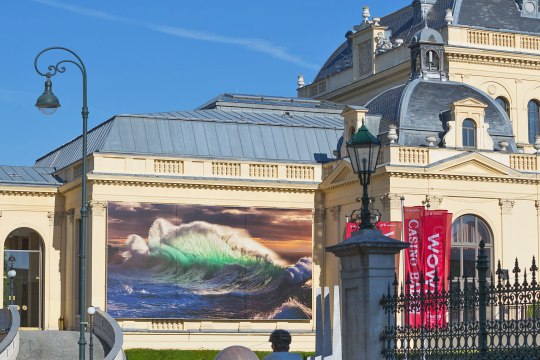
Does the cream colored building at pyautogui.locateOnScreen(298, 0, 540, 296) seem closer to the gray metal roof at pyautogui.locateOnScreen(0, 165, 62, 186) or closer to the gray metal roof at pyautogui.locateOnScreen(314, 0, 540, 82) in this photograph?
the gray metal roof at pyautogui.locateOnScreen(314, 0, 540, 82)

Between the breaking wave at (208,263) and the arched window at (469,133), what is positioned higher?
the arched window at (469,133)

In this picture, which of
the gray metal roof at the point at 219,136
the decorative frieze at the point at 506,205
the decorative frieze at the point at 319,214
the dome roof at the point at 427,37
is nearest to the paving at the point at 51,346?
the gray metal roof at the point at 219,136

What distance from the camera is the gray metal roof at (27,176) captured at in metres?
69.2

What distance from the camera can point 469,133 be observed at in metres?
63.2

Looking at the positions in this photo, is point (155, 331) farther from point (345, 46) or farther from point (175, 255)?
point (345, 46)

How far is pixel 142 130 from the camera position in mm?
66438

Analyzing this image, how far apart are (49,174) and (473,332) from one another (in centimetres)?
5129

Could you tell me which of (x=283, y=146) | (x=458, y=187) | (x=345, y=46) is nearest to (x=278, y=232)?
(x=283, y=146)

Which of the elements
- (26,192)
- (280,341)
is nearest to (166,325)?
(26,192)

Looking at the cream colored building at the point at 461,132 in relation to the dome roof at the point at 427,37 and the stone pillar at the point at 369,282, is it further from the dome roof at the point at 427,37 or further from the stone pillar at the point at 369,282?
the stone pillar at the point at 369,282

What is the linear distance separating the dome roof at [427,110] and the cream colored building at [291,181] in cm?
8

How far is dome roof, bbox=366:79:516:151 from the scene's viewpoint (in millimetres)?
63000

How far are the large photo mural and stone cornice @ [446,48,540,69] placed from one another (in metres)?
11.4

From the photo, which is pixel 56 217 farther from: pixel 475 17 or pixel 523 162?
pixel 475 17
